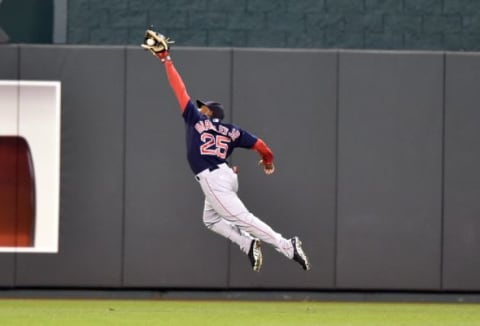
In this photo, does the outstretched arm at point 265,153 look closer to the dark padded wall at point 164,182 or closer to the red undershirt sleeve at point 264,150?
the red undershirt sleeve at point 264,150

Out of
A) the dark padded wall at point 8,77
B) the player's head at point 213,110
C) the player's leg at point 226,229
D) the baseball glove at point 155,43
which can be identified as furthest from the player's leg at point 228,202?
the dark padded wall at point 8,77

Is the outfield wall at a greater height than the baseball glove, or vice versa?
the baseball glove

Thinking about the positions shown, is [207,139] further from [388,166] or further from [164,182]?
[388,166]

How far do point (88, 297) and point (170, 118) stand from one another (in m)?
2.00

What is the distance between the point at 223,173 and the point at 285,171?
163cm

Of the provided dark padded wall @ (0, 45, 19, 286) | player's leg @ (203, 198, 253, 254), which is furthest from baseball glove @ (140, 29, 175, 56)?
dark padded wall @ (0, 45, 19, 286)

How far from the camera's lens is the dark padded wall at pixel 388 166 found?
11711 millimetres

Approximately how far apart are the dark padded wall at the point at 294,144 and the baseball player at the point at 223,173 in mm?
1394

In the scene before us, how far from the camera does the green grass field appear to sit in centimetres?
941

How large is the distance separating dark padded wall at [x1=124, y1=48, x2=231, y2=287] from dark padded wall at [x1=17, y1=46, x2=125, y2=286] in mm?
161

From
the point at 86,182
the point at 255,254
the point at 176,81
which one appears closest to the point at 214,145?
the point at 176,81

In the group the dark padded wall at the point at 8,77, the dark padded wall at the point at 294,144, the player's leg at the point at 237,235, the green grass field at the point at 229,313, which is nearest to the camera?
the green grass field at the point at 229,313

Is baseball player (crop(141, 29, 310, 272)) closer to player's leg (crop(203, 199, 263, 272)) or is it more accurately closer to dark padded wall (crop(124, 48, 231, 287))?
player's leg (crop(203, 199, 263, 272))

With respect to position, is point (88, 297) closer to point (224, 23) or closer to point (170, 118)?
point (170, 118)
